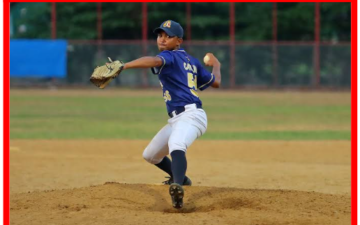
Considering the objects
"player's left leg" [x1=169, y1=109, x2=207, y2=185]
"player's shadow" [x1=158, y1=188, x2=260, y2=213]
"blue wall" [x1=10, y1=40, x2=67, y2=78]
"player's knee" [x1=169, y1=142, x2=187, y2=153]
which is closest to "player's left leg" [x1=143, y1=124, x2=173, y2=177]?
"player's left leg" [x1=169, y1=109, x2=207, y2=185]

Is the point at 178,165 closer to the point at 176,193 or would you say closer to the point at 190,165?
the point at 176,193

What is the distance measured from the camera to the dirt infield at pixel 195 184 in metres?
5.66

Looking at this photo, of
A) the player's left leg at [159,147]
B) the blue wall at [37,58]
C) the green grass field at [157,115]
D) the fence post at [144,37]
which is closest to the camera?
the player's left leg at [159,147]

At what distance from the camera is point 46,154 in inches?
434

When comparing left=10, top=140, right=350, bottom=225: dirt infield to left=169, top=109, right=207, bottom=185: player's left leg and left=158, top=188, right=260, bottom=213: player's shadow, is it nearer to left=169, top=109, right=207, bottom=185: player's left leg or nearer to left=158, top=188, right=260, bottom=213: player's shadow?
left=158, top=188, right=260, bottom=213: player's shadow

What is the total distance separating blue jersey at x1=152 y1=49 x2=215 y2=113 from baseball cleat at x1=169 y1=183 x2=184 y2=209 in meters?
0.80

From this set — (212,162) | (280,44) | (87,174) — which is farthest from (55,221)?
(280,44)

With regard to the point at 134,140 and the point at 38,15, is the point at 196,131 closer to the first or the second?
the point at 134,140

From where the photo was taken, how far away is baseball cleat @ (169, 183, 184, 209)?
18.6ft

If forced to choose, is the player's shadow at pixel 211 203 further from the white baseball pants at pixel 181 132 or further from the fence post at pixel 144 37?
the fence post at pixel 144 37

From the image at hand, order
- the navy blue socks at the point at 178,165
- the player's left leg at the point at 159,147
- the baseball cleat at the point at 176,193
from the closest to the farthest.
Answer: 1. the baseball cleat at the point at 176,193
2. the navy blue socks at the point at 178,165
3. the player's left leg at the point at 159,147

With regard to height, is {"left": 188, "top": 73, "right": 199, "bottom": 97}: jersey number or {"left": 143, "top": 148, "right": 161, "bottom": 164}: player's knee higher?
{"left": 188, "top": 73, "right": 199, "bottom": 97}: jersey number

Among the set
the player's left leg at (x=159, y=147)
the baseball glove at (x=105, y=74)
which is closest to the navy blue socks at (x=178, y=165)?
the player's left leg at (x=159, y=147)

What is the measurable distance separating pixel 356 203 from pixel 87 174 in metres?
3.97
